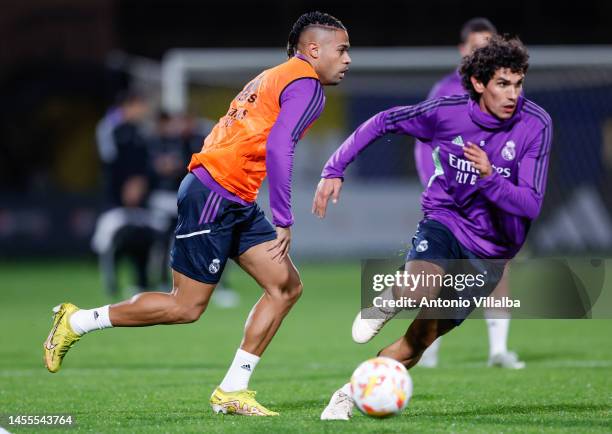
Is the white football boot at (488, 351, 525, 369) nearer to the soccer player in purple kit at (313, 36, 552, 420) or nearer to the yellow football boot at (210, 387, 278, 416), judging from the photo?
the soccer player in purple kit at (313, 36, 552, 420)

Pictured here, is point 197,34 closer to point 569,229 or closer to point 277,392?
point 569,229

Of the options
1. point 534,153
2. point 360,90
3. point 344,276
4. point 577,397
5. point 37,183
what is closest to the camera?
point 534,153

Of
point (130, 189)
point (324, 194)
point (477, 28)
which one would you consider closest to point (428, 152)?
point (477, 28)

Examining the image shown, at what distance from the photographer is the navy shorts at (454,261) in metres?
5.96

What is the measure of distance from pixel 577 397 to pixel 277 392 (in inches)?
73.3

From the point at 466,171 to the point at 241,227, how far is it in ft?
4.21

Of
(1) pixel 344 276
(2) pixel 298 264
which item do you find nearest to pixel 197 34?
(2) pixel 298 264

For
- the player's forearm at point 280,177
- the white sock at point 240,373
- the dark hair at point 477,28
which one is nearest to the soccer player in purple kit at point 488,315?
the dark hair at point 477,28

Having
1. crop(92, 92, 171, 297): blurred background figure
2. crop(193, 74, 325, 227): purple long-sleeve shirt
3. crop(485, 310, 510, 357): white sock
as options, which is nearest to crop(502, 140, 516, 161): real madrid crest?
crop(193, 74, 325, 227): purple long-sleeve shirt

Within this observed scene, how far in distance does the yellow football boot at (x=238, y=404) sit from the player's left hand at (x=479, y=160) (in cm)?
174

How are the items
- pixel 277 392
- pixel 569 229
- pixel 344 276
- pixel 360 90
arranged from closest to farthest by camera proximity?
pixel 277 392 < pixel 344 276 < pixel 569 229 < pixel 360 90

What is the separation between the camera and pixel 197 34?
81.9 ft

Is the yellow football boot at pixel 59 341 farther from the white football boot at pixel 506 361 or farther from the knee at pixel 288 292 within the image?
the white football boot at pixel 506 361

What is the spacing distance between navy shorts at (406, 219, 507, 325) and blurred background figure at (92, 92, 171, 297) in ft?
27.9
